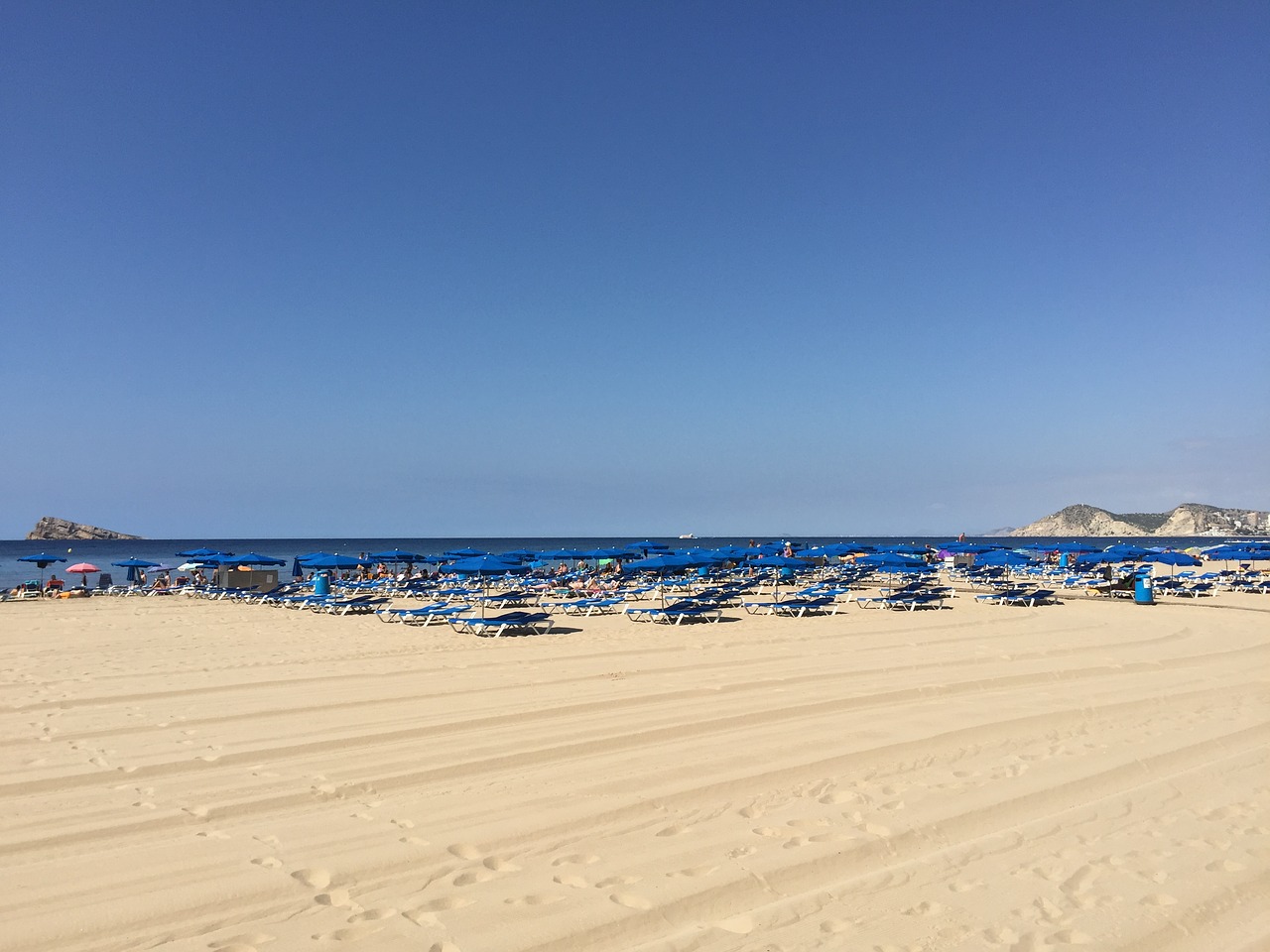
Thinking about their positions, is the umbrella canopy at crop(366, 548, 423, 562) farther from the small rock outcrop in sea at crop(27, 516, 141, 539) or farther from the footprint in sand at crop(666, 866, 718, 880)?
the small rock outcrop in sea at crop(27, 516, 141, 539)

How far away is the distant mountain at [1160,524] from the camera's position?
131 meters

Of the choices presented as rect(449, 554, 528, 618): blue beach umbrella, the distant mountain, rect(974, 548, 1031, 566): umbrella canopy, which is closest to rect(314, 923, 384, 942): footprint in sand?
rect(449, 554, 528, 618): blue beach umbrella

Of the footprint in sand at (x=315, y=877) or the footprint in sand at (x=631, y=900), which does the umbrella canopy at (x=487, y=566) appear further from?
the footprint in sand at (x=631, y=900)

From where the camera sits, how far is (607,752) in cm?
578

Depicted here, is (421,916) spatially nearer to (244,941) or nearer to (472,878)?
(472,878)

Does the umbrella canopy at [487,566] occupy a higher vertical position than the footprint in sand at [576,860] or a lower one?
higher

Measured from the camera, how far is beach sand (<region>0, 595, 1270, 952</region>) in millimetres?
3312

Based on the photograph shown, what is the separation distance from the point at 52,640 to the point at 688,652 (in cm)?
994

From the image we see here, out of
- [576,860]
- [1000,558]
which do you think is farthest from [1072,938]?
[1000,558]

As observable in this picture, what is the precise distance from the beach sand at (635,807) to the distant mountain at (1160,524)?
139 m

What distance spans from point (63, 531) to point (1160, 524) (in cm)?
19487

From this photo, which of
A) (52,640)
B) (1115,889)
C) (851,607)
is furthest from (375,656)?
(851,607)

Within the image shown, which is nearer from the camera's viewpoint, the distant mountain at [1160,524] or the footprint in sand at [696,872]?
the footprint in sand at [696,872]

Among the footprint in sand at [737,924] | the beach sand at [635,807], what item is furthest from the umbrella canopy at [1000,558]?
the footprint in sand at [737,924]
